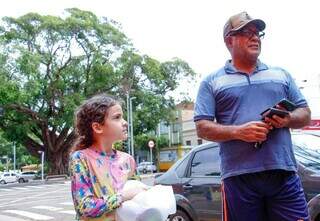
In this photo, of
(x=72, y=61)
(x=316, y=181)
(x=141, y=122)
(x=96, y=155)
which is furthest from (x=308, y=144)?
(x=141, y=122)

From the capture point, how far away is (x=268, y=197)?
10.3 ft

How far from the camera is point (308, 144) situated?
646cm

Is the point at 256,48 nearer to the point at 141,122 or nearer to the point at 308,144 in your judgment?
the point at 308,144

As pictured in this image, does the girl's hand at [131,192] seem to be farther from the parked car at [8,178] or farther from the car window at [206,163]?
the parked car at [8,178]

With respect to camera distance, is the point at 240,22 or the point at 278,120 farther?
the point at 240,22

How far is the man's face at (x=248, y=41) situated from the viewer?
3.33m

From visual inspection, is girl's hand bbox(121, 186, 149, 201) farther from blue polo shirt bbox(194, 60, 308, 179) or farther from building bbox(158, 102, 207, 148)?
building bbox(158, 102, 207, 148)

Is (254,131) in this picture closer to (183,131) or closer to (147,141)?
(147,141)

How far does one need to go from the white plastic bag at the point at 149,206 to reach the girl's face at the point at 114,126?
0.47 meters

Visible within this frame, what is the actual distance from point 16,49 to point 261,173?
37.3 meters

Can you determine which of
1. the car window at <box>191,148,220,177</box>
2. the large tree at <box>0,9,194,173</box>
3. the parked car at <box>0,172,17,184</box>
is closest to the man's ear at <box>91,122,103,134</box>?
the car window at <box>191,148,220,177</box>

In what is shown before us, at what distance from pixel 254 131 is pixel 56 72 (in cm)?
3981

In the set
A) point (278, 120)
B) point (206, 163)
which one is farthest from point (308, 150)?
point (278, 120)

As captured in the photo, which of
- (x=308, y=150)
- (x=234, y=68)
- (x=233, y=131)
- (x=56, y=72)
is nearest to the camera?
(x=233, y=131)
